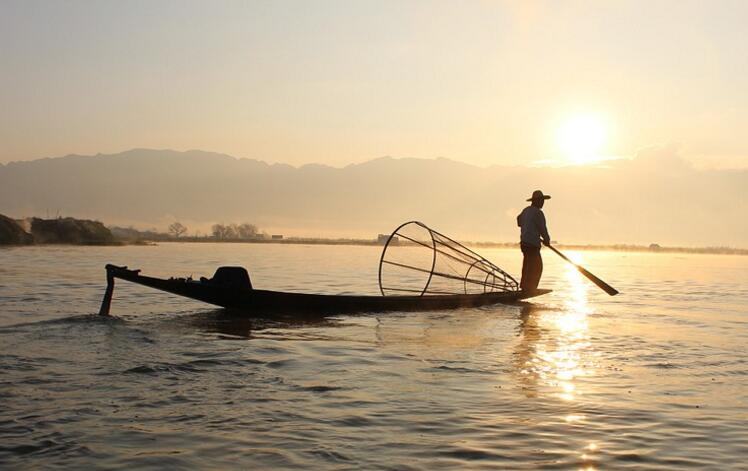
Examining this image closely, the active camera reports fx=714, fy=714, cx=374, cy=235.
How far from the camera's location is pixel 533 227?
741 inches

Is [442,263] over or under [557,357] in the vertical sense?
over

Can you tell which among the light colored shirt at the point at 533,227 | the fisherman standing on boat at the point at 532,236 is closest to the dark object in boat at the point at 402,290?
the fisherman standing on boat at the point at 532,236

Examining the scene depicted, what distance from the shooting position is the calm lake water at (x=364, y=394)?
586 cm

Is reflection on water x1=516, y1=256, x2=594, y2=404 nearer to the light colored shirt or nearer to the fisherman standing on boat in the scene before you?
the fisherman standing on boat

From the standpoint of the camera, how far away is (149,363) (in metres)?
9.43

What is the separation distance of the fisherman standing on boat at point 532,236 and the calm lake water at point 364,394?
12.5 ft

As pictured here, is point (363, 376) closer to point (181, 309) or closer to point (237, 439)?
point (237, 439)

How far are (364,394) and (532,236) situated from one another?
38.3 feet

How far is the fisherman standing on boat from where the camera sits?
18750mm

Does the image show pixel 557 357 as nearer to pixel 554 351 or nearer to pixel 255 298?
pixel 554 351

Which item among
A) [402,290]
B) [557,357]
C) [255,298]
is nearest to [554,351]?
[557,357]

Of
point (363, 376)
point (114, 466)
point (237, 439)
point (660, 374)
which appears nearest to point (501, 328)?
point (660, 374)

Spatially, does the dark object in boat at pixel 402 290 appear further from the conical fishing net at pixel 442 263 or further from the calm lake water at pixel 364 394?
the calm lake water at pixel 364 394

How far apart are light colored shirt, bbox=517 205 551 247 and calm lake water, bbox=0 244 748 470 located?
150 inches
